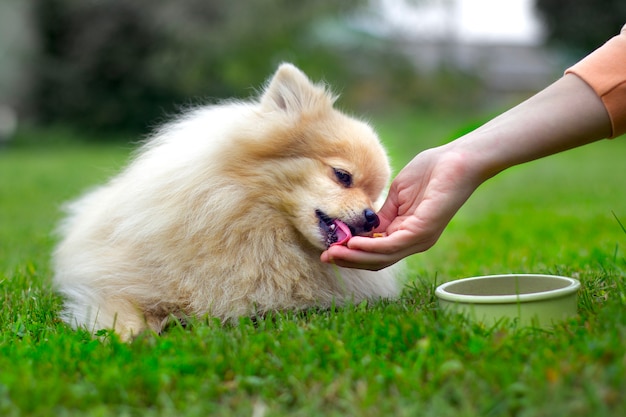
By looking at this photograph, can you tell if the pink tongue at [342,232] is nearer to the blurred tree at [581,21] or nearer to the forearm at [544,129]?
the forearm at [544,129]

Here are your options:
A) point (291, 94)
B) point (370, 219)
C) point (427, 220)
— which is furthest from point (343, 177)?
point (427, 220)

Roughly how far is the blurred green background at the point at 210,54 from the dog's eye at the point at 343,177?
12527 mm

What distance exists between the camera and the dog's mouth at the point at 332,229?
2592 millimetres

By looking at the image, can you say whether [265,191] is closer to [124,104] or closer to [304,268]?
[304,268]

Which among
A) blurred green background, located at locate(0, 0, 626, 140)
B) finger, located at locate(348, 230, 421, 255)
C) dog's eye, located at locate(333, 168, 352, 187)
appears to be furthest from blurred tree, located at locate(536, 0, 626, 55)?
finger, located at locate(348, 230, 421, 255)

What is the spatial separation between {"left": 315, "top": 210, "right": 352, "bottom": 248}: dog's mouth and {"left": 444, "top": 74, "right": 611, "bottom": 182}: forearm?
59cm

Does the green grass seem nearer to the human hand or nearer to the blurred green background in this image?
the human hand

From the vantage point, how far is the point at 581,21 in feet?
51.5

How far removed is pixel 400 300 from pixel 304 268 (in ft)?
1.40

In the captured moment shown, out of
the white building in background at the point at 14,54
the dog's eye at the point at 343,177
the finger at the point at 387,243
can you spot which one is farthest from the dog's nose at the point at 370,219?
the white building in background at the point at 14,54

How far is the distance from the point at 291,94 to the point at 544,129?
1.13 m

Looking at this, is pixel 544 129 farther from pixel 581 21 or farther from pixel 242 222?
pixel 581 21

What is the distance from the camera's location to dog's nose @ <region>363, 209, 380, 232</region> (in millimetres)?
2639

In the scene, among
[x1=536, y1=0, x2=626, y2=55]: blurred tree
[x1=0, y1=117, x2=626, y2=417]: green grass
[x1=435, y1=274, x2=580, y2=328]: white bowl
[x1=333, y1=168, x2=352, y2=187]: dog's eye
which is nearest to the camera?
[x1=0, y1=117, x2=626, y2=417]: green grass
